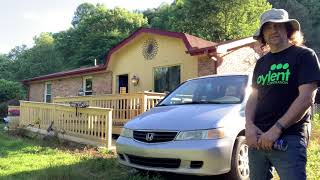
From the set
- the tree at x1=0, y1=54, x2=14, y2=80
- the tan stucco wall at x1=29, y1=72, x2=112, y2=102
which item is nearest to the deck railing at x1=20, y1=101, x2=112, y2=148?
the tan stucco wall at x1=29, y1=72, x2=112, y2=102

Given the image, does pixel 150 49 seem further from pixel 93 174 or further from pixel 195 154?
pixel 195 154

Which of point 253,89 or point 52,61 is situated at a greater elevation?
point 52,61

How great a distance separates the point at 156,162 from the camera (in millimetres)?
5320

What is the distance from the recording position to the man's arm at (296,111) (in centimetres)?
285

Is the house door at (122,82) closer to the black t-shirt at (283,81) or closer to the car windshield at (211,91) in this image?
the car windshield at (211,91)

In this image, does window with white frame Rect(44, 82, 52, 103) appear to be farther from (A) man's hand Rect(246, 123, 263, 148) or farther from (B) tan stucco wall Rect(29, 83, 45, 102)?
(A) man's hand Rect(246, 123, 263, 148)

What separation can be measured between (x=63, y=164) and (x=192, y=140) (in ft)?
9.51

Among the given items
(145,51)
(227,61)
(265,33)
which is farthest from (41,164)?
(145,51)

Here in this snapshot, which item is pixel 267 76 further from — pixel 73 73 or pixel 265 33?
pixel 73 73

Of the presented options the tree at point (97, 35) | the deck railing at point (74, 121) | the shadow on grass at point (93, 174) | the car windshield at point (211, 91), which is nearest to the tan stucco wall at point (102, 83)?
the deck railing at point (74, 121)

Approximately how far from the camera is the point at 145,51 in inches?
652

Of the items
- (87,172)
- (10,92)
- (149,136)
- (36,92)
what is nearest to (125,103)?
(87,172)

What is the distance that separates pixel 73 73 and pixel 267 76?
60.4ft

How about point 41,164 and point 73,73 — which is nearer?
point 41,164
